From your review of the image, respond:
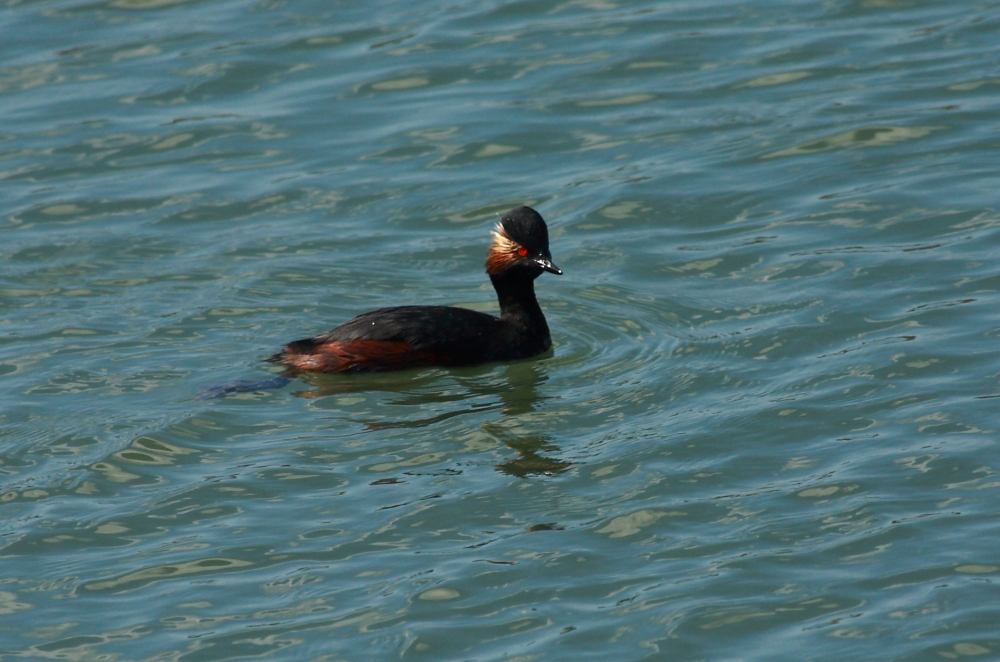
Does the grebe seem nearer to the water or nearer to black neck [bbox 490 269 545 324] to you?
black neck [bbox 490 269 545 324]

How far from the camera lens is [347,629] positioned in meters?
6.75

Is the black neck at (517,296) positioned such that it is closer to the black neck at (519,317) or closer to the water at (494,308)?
the black neck at (519,317)

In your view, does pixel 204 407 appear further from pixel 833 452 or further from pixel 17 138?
pixel 17 138

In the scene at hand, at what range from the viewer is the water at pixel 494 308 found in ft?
22.7

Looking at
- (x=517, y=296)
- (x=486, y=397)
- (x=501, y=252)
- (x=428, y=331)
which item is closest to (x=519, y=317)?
(x=517, y=296)

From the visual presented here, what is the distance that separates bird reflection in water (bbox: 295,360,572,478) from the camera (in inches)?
332

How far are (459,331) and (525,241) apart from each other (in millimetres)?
821

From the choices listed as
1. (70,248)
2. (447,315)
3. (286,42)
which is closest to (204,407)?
(447,315)

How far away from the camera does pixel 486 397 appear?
9.54 m

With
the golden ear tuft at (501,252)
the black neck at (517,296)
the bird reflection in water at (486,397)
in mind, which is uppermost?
the golden ear tuft at (501,252)

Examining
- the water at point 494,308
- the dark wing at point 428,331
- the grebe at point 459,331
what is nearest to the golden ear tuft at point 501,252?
the grebe at point 459,331

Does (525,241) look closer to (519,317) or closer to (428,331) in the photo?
(519,317)

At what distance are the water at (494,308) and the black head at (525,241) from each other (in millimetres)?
670

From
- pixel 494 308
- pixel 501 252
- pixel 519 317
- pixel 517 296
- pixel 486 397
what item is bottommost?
pixel 486 397
